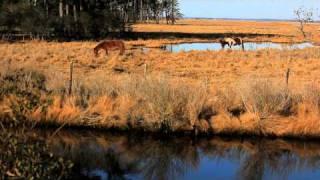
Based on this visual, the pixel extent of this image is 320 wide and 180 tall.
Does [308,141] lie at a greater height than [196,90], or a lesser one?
lesser

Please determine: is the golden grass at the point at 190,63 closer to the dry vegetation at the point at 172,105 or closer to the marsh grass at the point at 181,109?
the dry vegetation at the point at 172,105

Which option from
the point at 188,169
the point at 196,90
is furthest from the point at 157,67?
the point at 188,169

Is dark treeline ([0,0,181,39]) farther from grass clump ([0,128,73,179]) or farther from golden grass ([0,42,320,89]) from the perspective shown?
grass clump ([0,128,73,179])

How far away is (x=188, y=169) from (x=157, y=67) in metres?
16.1

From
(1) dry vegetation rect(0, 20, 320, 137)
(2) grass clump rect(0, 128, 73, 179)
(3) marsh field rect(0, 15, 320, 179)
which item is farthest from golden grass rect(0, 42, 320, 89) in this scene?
(2) grass clump rect(0, 128, 73, 179)

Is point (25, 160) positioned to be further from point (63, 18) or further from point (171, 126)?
point (63, 18)

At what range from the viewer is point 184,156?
1398 cm

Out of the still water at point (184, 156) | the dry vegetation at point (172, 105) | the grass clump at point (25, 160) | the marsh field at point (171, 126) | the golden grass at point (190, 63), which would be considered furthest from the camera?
the golden grass at point (190, 63)

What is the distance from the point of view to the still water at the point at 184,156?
41.2 ft

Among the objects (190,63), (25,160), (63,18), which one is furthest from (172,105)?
(63,18)

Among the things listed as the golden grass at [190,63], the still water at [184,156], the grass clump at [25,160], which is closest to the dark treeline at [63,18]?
the golden grass at [190,63]

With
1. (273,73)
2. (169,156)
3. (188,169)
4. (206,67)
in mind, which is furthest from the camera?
(206,67)

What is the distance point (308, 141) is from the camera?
51.2ft

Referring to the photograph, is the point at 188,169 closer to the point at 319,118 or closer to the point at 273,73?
the point at 319,118
